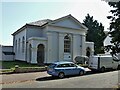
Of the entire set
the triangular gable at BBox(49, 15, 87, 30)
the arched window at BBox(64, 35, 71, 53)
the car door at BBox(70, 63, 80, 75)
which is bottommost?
the car door at BBox(70, 63, 80, 75)

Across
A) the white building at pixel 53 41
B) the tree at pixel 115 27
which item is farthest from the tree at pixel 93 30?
the tree at pixel 115 27

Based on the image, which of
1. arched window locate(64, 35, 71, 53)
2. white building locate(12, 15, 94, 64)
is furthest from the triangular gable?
arched window locate(64, 35, 71, 53)

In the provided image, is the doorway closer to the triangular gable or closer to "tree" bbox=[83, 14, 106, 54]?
the triangular gable

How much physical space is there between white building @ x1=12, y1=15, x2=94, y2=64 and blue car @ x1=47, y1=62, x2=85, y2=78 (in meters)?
14.2

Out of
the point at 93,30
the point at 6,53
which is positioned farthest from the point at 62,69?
the point at 93,30

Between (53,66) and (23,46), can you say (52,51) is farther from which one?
(53,66)

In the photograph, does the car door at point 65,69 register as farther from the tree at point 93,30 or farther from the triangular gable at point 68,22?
the tree at point 93,30

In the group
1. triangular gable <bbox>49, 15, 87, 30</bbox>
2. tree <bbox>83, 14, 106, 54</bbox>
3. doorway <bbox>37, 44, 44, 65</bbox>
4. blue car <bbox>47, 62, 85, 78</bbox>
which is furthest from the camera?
tree <bbox>83, 14, 106, 54</bbox>

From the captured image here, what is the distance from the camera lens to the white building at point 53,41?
36.8 metres

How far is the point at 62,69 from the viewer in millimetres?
21391

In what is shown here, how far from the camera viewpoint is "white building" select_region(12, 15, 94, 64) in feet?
121

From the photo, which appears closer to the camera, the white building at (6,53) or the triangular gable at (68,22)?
the triangular gable at (68,22)

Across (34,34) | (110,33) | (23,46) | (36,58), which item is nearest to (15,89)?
(110,33)

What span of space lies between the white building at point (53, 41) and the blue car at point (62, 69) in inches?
559
